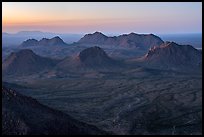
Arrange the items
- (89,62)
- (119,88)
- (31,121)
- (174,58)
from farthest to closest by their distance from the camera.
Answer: (174,58), (89,62), (119,88), (31,121)

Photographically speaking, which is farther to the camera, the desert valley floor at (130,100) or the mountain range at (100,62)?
the mountain range at (100,62)

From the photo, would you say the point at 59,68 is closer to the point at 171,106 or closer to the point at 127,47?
the point at 171,106

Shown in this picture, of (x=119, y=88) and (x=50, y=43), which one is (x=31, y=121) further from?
(x=50, y=43)

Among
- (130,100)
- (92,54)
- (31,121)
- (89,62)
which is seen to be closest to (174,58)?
(92,54)

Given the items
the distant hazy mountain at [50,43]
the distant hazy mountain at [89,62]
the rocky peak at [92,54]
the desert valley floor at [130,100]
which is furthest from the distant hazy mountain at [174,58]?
the distant hazy mountain at [50,43]

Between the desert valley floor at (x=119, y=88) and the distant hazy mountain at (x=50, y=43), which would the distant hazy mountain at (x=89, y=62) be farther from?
the distant hazy mountain at (x=50, y=43)

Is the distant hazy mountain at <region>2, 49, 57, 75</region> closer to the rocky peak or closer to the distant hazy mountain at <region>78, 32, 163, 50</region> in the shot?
the rocky peak

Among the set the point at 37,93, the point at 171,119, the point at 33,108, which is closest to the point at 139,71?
the point at 37,93
